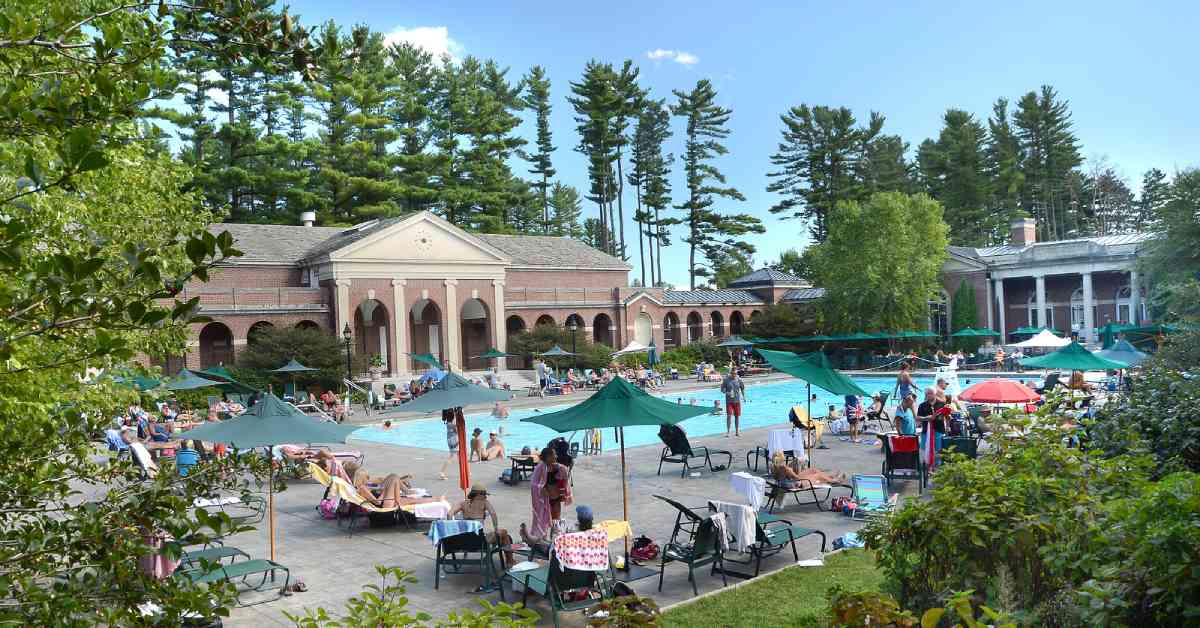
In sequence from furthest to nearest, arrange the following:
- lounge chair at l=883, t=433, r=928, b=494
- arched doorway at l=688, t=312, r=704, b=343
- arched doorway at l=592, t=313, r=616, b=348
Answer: arched doorway at l=688, t=312, r=704, b=343 → arched doorway at l=592, t=313, r=616, b=348 → lounge chair at l=883, t=433, r=928, b=494

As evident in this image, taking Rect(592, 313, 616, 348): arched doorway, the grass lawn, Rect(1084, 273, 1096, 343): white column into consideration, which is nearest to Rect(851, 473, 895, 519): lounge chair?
the grass lawn

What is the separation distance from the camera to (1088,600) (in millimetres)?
4508

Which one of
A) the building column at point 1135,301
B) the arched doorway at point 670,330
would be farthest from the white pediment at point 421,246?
the building column at point 1135,301

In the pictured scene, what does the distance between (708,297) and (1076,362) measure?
3524 centimetres

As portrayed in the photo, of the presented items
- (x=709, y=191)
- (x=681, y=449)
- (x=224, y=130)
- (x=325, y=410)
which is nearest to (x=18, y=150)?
(x=681, y=449)

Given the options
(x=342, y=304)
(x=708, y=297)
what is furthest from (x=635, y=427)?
(x=708, y=297)

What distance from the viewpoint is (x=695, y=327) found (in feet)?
180

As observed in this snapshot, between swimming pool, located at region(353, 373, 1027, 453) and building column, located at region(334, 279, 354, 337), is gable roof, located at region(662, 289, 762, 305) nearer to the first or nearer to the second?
swimming pool, located at region(353, 373, 1027, 453)

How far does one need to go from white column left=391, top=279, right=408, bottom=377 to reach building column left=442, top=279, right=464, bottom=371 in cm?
243

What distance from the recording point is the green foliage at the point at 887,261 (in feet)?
153

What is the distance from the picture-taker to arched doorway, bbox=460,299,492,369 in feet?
155

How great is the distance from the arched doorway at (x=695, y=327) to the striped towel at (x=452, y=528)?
148 ft

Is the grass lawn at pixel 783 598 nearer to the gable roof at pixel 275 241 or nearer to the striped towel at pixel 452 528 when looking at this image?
the striped towel at pixel 452 528

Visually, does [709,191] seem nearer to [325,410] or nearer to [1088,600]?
[325,410]
